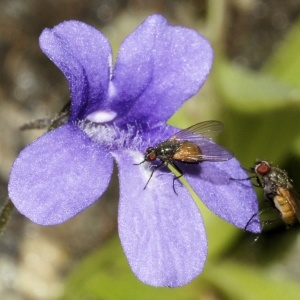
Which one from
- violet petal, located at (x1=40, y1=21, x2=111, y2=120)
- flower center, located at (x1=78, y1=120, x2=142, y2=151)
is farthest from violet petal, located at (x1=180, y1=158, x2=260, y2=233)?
violet petal, located at (x1=40, y1=21, x2=111, y2=120)

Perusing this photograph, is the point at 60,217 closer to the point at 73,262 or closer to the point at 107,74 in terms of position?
the point at 107,74

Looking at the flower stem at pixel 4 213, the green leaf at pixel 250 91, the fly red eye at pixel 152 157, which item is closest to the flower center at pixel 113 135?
the fly red eye at pixel 152 157

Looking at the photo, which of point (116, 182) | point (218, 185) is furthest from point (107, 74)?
point (116, 182)

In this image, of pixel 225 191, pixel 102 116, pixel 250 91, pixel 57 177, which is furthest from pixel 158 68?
pixel 250 91

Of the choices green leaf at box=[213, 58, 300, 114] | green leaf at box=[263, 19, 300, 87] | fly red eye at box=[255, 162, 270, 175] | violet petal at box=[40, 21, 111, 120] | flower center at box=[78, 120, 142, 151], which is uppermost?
violet petal at box=[40, 21, 111, 120]

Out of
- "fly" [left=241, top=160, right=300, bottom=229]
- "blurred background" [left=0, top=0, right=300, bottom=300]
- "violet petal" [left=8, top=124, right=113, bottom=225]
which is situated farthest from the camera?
"blurred background" [left=0, top=0, right=300, bottom=300]

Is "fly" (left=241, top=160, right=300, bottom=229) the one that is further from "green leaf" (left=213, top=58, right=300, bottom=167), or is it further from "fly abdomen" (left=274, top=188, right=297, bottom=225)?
"green leaf" (left=213, top=58, right=300, bottom=167)

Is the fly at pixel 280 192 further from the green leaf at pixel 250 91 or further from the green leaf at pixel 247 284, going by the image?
the green leaf at pixel 247 284
